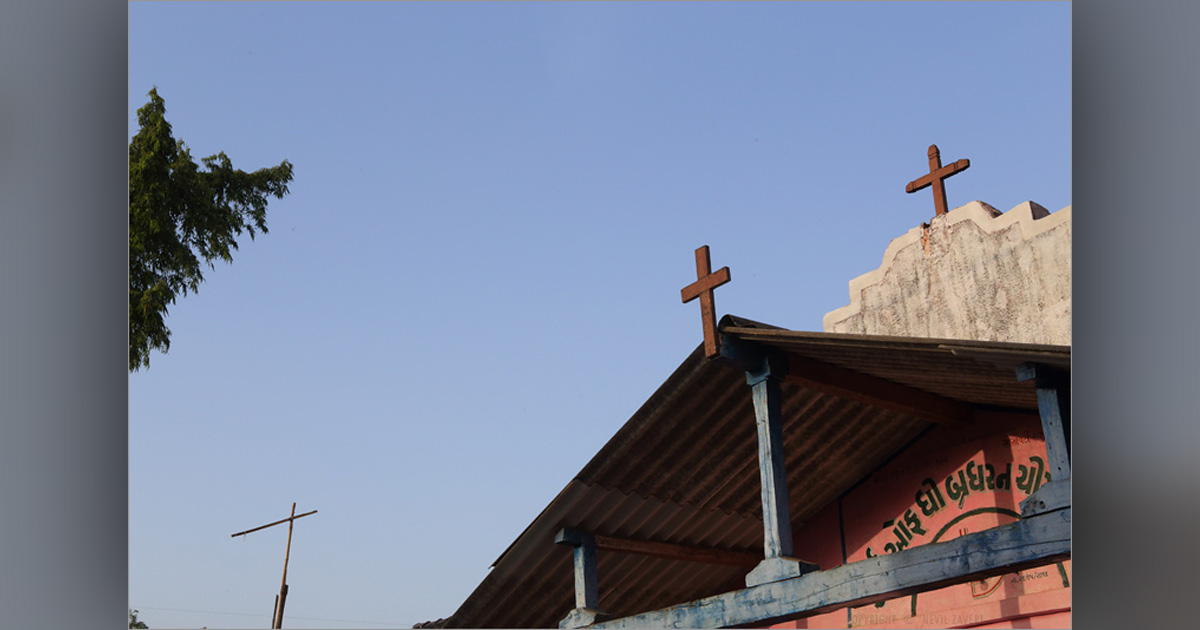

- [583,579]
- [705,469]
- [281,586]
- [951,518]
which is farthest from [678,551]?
[281,586]

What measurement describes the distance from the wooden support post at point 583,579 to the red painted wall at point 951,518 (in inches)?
86.9

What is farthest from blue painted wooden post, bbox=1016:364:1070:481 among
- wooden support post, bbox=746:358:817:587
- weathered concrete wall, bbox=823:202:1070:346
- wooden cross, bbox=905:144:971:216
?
wooden cross, bbox=905:144:971:216

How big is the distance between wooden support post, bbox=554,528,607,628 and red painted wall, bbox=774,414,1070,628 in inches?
86.9

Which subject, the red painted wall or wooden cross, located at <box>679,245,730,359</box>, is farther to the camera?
the red painted wall

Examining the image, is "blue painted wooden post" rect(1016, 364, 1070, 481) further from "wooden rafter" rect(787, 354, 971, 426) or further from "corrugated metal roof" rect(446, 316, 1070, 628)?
"wooden rafter" rect(787, 354, 971, 426)

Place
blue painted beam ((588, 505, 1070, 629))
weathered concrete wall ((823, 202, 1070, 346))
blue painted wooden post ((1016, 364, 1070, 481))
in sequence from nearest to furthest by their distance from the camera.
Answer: blue painted beam ((588, 505, 1070, 629))
blue painted wooden post ((1016, 364, 1070, 481))
weathered concrete wall ((823, 202, 1070, 346))

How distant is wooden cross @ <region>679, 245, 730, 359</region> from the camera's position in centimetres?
880

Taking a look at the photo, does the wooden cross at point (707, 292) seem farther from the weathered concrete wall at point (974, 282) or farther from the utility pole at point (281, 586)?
the utility pole at point (281, 586)

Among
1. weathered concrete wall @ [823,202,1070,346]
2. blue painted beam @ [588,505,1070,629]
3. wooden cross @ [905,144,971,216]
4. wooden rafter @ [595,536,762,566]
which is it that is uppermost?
wooden cross @ [905,144,971,216]

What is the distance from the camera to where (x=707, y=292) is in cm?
898
